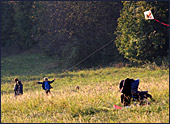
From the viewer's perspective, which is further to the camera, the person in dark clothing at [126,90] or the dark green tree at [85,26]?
the dark green tree at [85,26]

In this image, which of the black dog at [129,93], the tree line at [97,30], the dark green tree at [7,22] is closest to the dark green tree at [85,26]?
the tree line at [97,30]

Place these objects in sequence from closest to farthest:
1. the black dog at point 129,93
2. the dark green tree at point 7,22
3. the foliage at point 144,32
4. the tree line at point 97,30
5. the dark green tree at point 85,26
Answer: the black dog at point 129,93 < the foliage at point 144,32 < the tree line at point 97,30 < the dark green tree at point 85,26 < the dark green tree at point 7,22

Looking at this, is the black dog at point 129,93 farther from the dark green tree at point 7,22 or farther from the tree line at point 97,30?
the dark green tree at point 7,22

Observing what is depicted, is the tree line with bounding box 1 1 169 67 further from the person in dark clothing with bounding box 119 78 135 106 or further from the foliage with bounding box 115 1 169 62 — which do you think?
the person in dark clothing with bounding box 119 78 135 106

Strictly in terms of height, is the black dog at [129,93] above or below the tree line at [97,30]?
below

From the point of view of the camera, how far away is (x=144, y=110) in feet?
22.8

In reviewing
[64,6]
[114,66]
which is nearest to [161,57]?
[114,66]

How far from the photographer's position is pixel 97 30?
25984 millimetres

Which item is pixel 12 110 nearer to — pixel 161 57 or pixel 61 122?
pixel 61 122

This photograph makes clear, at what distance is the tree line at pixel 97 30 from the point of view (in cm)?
1906

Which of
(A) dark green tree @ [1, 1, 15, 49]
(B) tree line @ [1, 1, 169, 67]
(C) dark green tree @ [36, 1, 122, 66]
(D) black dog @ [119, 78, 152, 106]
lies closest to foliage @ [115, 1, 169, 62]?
(B) tree line @ [1, 1, 169, 67]

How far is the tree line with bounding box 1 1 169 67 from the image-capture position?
19.1 m

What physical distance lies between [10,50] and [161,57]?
25860 mm

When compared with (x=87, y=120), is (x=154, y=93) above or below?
above
